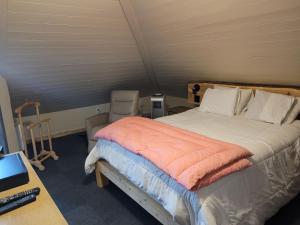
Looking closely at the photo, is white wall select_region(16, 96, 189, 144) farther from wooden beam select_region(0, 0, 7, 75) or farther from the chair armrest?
wooden beam select_region(0, 0, 7, 75)

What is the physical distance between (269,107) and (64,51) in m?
2.46

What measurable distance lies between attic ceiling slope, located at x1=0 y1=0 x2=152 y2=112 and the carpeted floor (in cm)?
113

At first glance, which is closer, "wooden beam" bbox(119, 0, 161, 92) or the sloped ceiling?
the sloped ceiling

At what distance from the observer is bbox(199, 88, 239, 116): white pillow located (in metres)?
2.88

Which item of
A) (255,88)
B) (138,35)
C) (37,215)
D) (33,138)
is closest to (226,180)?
(37,215)

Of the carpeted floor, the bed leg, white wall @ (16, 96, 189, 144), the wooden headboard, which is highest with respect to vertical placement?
the wooden headboard

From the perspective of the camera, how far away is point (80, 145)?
383 cm

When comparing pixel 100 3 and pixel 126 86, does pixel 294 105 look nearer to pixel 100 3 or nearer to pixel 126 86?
pixel 100 3

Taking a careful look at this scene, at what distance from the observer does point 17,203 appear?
1187mm

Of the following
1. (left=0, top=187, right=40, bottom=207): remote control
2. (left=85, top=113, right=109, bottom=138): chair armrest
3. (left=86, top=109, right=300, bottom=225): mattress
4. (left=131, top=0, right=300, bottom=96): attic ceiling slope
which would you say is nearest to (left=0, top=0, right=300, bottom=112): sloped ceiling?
(left=131, top=0, right=300, bottom=96): attic ceiling slope

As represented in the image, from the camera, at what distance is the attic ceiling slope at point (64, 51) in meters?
2.44

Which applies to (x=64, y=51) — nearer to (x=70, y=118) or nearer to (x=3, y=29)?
(x=3, y=29)

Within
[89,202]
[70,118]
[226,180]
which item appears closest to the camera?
[226,180]

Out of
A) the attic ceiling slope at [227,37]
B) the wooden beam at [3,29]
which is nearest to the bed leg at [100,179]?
the wooden beam at [3,29]
